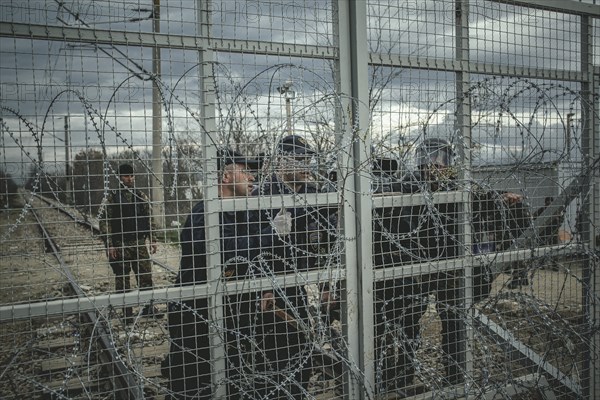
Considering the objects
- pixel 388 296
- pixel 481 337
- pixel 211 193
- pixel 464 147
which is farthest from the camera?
pixel 388 296

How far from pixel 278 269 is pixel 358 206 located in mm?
845

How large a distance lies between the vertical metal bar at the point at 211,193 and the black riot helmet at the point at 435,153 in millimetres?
1397

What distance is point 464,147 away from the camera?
360 cm

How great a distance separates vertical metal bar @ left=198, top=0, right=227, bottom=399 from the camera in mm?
2787

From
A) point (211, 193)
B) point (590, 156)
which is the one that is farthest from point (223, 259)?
point (590, 156)

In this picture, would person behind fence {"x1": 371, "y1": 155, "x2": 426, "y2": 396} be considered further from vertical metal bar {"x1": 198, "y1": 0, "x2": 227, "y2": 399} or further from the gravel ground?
vertical metal bar {"x1": 198, "y1": 0, "x2": 227, "y2": 399}

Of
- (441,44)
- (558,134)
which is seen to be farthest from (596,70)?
(441,44)

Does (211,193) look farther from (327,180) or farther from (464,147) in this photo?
(464,147)

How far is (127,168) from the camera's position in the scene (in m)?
6.67

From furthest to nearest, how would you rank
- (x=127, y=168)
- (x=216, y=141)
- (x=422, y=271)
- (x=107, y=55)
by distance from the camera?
1. (x=127, y=168)
2. (x=422, y=271)
3. (x=216, y=141)
4. (x=107, y=55)

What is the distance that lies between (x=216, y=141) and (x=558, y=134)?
281cm

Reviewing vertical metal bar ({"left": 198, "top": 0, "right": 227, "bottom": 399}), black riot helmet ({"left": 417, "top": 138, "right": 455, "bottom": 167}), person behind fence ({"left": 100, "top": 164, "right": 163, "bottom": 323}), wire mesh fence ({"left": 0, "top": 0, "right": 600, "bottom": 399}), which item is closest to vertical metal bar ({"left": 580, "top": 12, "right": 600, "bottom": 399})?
wire mesh fence ({"left": 0, "top": 0, "right": 600, "bottom": 399})

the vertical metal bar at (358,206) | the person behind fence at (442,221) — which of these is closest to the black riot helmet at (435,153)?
the person behind fence at (442,221)

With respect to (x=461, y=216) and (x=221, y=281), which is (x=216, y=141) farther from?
(x=461, y=216)
